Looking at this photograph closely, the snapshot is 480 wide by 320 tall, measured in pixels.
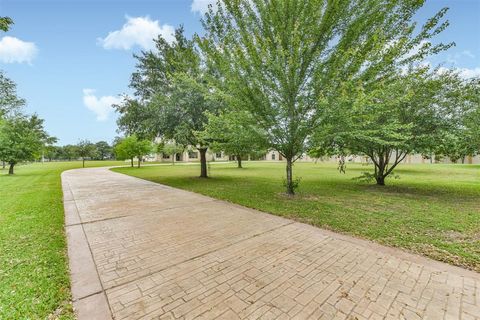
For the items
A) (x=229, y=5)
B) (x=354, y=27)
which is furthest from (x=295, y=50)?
(x=229, y=5)

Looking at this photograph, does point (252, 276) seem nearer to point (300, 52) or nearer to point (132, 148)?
point (300, 52)

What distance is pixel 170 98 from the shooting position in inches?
473

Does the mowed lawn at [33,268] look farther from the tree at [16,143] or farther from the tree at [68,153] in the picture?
the tree at [68,153]

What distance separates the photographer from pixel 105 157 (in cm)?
7981

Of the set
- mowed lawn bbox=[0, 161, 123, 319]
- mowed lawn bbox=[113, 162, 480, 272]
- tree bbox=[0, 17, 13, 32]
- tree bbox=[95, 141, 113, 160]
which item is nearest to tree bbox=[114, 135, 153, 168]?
mowed lawn bbox=[113, 162, 480, 272]

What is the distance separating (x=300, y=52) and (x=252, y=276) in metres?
6.66

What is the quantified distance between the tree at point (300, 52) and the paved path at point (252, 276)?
12.8ft

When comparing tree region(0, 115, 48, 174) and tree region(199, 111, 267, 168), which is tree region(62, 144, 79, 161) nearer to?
tree region(0, 115, 48, 174)

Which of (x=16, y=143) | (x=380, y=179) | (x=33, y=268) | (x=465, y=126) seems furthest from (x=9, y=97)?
(x=465, y=126)

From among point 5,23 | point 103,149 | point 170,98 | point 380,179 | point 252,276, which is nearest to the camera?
point 252,276

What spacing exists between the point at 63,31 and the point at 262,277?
14815mm

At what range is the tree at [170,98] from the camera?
11.6 meters

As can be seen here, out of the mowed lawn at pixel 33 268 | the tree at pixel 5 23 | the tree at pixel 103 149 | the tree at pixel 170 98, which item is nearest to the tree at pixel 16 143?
the tree at pixel 170 98

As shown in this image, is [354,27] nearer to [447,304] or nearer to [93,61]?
[447,304]
